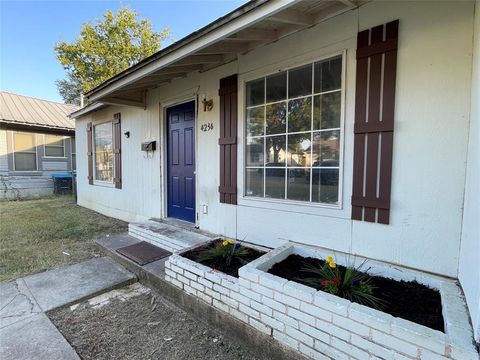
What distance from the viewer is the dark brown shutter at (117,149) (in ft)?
17.6

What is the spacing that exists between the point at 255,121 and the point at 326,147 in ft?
3.12

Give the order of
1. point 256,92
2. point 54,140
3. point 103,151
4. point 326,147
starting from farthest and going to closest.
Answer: point 54,140, point 103,151, point 256,92, point 326,147

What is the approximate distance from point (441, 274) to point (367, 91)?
153cm

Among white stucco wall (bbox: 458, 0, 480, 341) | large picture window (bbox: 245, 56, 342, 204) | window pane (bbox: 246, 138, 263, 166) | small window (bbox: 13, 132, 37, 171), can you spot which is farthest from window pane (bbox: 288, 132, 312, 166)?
small window (bbox: 13, 132, 37, 171)

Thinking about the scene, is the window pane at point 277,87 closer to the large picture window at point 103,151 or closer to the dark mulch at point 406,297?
the dark mulch at point 406,297

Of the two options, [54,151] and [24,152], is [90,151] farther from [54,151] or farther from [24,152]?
[54,151]

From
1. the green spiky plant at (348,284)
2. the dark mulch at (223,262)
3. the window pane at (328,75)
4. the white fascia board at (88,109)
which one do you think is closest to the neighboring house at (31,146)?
the white fascia board at (88,109)

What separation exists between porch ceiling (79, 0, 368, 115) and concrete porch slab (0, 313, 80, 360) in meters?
2.72

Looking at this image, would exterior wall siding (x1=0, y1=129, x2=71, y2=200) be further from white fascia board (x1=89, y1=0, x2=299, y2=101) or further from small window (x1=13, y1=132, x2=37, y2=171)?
white fascia board (x1=89, y1=0, x2=299, y2=101)

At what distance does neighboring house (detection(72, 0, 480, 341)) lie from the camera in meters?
1.78

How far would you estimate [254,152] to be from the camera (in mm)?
3010

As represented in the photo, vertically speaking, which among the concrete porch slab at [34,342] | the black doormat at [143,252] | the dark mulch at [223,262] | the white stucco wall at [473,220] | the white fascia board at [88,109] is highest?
the white fascia board at [88,109]

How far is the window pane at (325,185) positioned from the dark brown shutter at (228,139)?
1031 millimetres

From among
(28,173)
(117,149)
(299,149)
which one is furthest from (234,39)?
(28,173)
